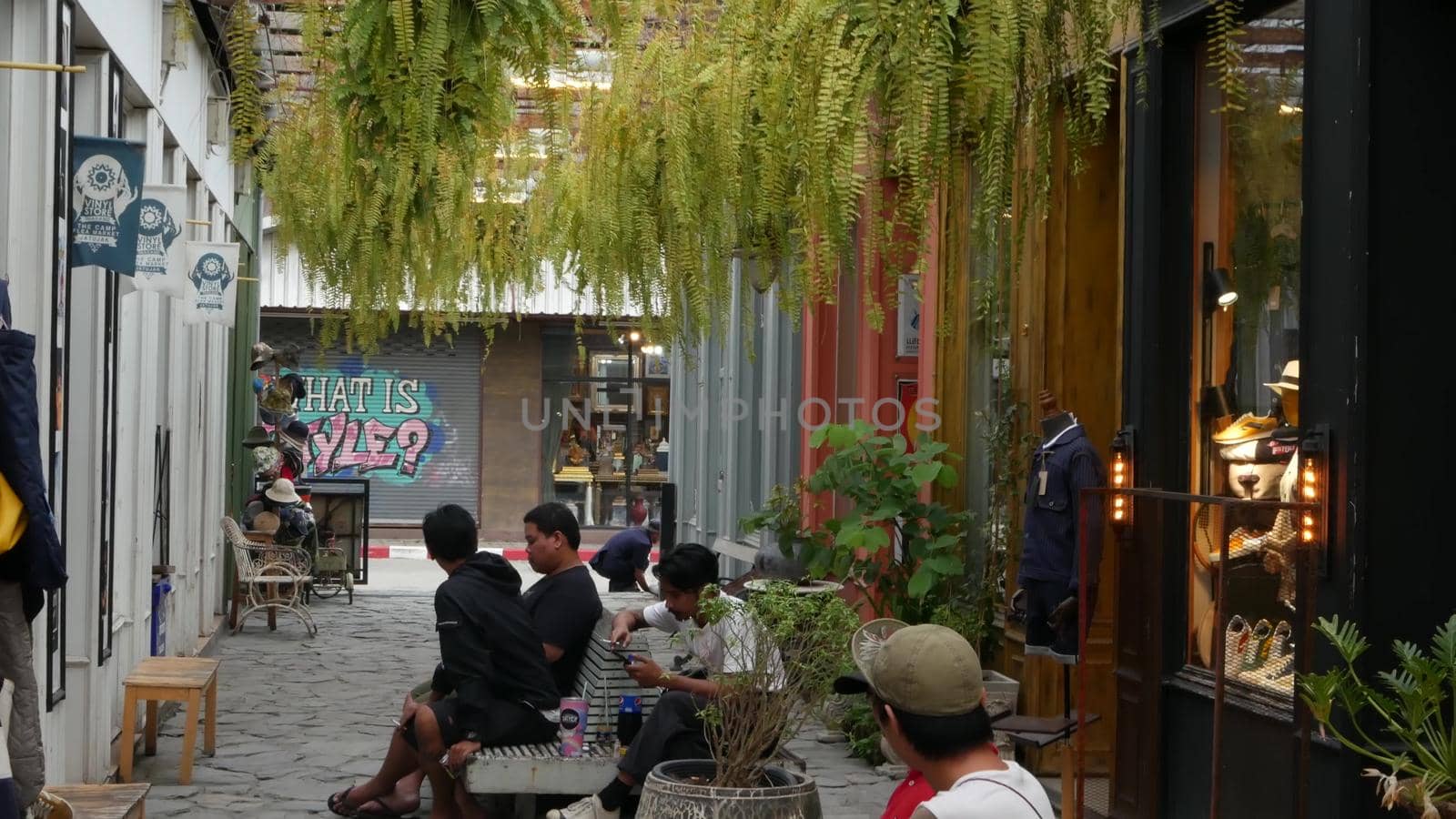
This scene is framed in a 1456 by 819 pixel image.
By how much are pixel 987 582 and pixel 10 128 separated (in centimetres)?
552

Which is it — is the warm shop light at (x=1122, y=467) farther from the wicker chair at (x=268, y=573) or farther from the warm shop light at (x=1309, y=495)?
the wicker chair at (x=268, y=573)

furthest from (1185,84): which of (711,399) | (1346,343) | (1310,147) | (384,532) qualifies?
(384,532)

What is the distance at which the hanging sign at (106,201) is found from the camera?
704cm

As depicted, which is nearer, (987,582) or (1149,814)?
(1149,814)

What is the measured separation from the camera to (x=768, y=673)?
6121 mm

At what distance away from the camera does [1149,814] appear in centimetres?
655

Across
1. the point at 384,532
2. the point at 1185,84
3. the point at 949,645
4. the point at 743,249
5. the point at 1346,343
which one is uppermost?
the point at 1185,84

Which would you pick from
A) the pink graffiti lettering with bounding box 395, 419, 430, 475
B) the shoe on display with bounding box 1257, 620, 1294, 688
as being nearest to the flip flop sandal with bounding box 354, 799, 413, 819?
the shoe on display with bounding box 1257, 620, 1294, 688

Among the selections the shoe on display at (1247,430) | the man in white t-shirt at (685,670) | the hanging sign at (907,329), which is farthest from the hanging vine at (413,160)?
the shoe on display at (1247,430)

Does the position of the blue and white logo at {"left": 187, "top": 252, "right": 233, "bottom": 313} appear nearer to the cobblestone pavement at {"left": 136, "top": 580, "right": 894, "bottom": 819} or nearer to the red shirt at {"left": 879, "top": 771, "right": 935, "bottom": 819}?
the cobblestone pavement at {"left": 136, "top": 580, "right": 894, "bottom": 819}

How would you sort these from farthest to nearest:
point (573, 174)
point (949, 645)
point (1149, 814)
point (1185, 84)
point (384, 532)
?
point (384, 532)
point (573, 174)
point (1185, 84)
point (1149, 814)
point (949, 645)

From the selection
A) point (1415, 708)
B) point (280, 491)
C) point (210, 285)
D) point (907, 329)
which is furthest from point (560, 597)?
point (280, 491)

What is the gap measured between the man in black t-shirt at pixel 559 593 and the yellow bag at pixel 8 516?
3.35 metres

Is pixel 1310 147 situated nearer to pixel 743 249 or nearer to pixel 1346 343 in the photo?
pixel 1346 343
